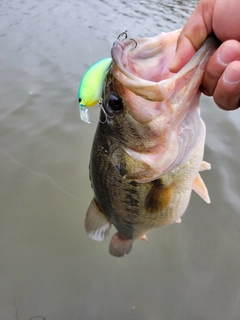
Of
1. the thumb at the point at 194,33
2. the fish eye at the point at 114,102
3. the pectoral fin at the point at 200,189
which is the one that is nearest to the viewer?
the thumb at the point at 194,33

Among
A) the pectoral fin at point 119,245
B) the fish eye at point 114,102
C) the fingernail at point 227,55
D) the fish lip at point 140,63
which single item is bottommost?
the pectoral fin at point 119,245

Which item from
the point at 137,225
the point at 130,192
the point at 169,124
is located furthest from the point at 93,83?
the point at 137,225

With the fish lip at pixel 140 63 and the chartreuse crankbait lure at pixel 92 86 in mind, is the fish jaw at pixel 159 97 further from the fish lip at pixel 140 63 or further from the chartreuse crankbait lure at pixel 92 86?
the chartreuse crankbait lure at pixel 92 86

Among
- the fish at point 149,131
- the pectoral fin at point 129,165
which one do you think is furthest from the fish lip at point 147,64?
the pectoral fin at point 129,165

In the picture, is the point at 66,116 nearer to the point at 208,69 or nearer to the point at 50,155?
the point at 50,155

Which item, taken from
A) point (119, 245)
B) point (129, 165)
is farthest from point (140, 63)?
point (119, 245)

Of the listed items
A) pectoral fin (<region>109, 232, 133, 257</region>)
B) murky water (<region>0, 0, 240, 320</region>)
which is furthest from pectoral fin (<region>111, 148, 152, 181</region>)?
murky water (<region>0, 0, 240, 320</region>)

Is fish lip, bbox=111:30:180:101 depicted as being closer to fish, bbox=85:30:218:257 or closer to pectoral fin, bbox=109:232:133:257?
fish, bbox=85:30:218:257
